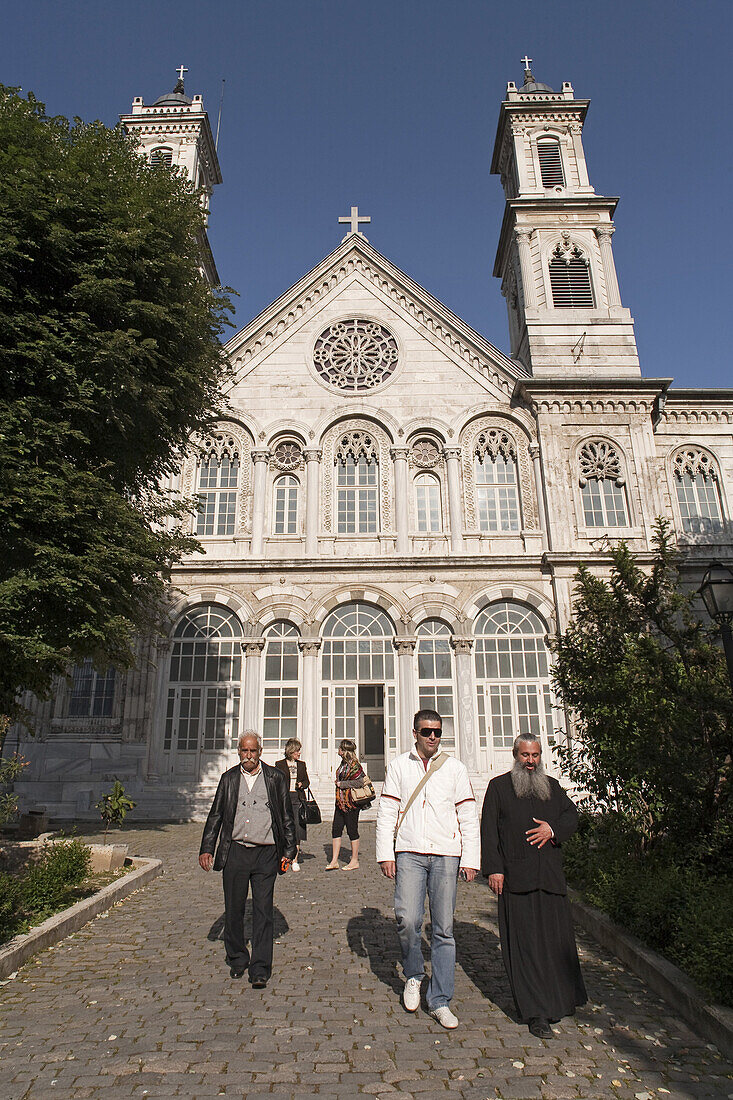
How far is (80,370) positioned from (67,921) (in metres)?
8.33

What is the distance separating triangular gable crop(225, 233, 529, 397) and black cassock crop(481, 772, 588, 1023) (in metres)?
19.6

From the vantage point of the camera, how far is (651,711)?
886 centimetres

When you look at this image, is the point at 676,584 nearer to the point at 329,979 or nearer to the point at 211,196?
the point at 329,979

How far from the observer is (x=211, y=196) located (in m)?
32.1

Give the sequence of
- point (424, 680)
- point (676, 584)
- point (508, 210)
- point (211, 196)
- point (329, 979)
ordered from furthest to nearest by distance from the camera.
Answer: point (211, 196)
point (508, 210)
point (424, 680)
point (676, 584)
point (329, 979)

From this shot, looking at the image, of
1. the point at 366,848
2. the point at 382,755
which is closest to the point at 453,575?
the point at 382,755

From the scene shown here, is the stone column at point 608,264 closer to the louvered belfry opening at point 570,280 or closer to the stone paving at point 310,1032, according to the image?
the louvered belfry opening at point 570,280

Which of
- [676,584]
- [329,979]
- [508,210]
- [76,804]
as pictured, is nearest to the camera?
[329,979]

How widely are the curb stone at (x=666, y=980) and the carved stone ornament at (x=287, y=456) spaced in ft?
56.0

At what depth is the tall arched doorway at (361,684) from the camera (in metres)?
20.7

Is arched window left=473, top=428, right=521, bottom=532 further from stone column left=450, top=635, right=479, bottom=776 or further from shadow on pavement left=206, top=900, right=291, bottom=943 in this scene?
shadow on pavement left=206, top=900, right=291, bottom=943

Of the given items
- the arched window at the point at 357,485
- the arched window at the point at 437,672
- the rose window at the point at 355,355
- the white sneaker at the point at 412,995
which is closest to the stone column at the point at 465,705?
the arched window at the point at 437,672

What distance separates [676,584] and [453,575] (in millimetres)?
10637

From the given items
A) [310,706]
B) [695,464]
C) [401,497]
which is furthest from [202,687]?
[695,464]
